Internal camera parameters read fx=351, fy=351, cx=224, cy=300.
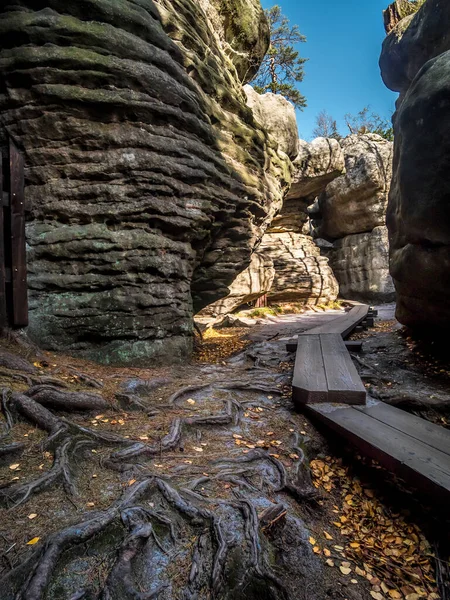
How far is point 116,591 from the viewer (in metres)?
1.85

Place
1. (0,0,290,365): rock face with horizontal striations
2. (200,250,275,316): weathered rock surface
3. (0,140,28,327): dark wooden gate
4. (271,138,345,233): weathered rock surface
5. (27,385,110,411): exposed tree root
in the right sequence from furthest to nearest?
(271,138,345,233): weathered rock surface, (200,250,275,316): weathered rock surface, (0,0,290,365): rock face with horizontal striations, (0,140,28,327): dark wooden gate, (27,385,110,411): exposed tree root

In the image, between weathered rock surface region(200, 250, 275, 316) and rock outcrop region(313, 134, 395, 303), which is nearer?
weathered rock surface region(200, 250, 275, 316)

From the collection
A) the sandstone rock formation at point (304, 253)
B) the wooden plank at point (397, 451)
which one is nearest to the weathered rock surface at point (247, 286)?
the sandstone rock formation at point (304, 253)

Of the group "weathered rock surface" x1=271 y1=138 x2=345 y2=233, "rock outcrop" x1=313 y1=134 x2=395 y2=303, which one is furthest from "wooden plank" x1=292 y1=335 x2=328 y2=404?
"rock outcrop" x1=313 y1=134 x2=395 y2=303

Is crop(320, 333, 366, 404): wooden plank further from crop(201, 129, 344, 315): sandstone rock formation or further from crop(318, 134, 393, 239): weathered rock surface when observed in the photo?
crop(318, 134, 393, 239): weathered rock surface

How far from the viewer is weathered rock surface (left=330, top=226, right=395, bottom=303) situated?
25.0 m

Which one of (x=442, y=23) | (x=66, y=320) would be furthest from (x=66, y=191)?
(x=442, y=23)

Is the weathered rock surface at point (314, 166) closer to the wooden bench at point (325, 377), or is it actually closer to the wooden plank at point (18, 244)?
the wooden bench at point (325, 377)

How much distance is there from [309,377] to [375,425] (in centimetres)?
135

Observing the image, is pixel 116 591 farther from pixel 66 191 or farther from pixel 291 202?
pixel 291 202

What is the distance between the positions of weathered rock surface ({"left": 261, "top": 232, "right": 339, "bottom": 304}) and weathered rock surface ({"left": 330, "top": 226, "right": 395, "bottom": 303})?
3.54m

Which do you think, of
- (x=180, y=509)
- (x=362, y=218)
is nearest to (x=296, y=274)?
(x=362, y=218)

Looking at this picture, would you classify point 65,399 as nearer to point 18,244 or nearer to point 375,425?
point 18,244

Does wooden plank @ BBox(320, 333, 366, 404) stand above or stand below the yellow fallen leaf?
above
